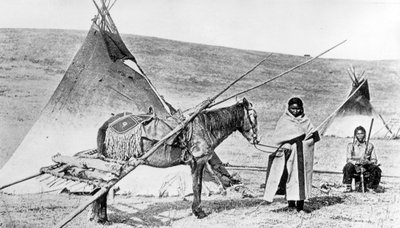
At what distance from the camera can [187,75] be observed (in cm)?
624

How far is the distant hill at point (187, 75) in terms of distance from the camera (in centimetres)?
580

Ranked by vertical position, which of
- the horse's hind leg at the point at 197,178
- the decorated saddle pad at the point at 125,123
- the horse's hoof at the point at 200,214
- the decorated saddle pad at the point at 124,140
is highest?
the decorated saddle pad at the point at 125,123

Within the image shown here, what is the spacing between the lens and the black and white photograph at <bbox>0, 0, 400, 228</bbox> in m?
5.01

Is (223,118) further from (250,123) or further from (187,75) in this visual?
(187,75)

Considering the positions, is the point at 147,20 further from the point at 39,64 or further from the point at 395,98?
the point at 395,98

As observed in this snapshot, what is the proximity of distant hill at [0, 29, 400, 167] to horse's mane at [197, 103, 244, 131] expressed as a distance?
3.11 feet

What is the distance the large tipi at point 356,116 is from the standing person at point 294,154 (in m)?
1.31

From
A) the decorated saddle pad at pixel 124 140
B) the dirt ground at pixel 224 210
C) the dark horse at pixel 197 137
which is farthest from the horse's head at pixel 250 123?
the decorated saddle pad at pixel 124 140

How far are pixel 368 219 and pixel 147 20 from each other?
10.9 ft

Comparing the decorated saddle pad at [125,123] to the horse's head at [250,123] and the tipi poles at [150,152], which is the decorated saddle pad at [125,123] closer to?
the tipi poles at [150,152]

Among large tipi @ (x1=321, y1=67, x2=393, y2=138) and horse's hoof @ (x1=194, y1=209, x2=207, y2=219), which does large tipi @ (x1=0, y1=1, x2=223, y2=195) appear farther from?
large tipi @ (x1=321, y1=67, x2=393, y2=138)

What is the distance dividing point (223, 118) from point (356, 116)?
2255 mm

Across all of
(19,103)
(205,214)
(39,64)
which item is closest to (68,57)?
(39,64)

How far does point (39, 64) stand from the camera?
5855 millimetres
